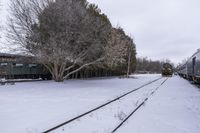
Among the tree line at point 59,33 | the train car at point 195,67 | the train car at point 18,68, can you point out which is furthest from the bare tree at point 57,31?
the train car at point 195,67

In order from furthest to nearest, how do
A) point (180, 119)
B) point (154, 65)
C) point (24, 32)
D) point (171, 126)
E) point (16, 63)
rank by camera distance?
point (154, 65) < point (16, 63) < point (24, 32) < point (180, 119) < point (171, 126)

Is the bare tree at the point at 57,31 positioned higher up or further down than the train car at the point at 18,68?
higher up

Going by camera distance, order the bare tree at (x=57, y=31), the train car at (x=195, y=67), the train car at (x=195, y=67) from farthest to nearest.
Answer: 1. the bare tree at (x=57, y=31)
2. the train car at (x=195, y=67)
3. the train car at (x=195, y=67)

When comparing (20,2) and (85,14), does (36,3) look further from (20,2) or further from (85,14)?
(85,14)

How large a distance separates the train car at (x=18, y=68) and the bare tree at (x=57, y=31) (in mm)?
3396

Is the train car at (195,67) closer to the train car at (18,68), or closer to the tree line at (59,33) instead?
the tree line at (59,33)

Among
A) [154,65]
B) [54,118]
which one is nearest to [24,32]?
[54,118]

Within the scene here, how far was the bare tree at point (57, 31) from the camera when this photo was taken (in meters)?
27.8

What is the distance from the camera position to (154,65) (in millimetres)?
158250

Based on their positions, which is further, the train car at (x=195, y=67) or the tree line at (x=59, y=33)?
A: the tree line at (x=59, y=33)

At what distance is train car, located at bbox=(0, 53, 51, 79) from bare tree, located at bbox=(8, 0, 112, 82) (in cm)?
340

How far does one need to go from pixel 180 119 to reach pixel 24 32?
967 inches

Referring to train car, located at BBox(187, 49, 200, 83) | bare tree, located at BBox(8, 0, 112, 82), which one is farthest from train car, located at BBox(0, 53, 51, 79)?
train car, located at BBox(187, 49, 200, 83)

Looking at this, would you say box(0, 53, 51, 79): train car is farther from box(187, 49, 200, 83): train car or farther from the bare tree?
box(187, 49, 200, 83): train car
